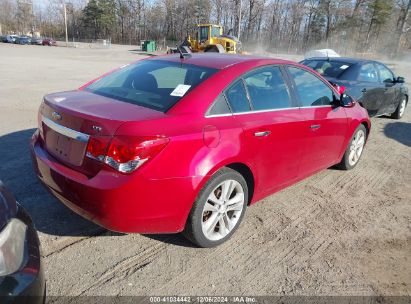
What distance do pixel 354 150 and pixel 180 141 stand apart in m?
3.46

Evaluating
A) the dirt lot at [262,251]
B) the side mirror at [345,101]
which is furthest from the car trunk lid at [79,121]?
the side mirror at [345,101]

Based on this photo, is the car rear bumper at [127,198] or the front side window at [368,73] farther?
the front side window at [368,73]

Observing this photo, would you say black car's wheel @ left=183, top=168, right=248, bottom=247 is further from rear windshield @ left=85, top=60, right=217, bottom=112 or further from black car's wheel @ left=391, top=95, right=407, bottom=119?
black car's wheel @ left=391, top=95, right=407, bottom=119

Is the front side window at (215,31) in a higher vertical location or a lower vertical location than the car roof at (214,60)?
higher

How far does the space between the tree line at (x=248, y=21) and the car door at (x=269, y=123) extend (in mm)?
46954

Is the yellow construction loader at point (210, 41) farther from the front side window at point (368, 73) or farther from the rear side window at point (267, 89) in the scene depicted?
the rear side window at point (267, 89)

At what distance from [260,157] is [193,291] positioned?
1313 mm

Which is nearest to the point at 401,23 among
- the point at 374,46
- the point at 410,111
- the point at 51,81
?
the point at 374,46

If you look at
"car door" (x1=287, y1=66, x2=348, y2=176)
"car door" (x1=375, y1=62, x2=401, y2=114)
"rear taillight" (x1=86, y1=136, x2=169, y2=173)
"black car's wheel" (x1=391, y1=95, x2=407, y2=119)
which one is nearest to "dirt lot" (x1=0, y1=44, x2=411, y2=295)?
"car door" (x1=287, y1=66, x2=348, y2=176)

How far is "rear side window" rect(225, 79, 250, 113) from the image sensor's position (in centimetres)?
309

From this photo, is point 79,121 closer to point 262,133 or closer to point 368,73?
point 262,133

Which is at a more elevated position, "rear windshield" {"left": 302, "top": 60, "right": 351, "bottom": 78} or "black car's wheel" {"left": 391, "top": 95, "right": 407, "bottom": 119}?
"rear windshield" {"left": 302, "top": 60, "right": 351, "bottom": 78}

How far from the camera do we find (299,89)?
12.7ft

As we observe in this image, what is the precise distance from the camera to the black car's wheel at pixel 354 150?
4984 millimetres
